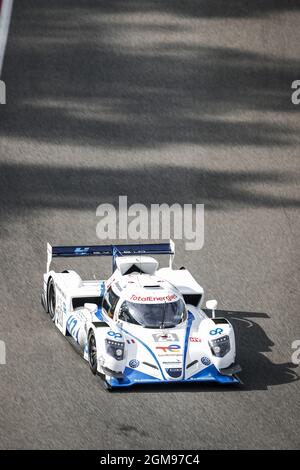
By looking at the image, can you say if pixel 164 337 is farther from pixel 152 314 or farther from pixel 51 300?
pixel 51 300

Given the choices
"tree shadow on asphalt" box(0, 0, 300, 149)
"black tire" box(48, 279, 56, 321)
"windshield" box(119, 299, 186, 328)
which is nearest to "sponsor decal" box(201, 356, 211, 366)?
"windshield" box(119, 299, 186, 328)

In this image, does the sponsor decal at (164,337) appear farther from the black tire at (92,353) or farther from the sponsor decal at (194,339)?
the black tire at (92,353)

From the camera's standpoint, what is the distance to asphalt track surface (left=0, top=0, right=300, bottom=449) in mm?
16719

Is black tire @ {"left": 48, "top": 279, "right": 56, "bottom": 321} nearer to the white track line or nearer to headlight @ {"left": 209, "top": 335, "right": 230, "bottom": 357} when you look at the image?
headlight @ {"left": 209, "top": 335, "right": 230, "bottom": 357}

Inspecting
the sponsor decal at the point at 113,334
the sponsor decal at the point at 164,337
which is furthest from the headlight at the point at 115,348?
the sponsor decal at the point at 164,337

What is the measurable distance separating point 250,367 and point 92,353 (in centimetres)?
232

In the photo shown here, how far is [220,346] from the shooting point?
58.1 ft

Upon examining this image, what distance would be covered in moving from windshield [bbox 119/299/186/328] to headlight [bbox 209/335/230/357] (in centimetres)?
77

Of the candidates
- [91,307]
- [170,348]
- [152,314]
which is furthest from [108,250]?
[170,348]

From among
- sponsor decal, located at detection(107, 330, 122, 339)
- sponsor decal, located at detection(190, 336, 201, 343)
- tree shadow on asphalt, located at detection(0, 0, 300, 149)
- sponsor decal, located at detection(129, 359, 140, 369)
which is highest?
tree shadow on asphalt, located at detection(0, 0, 300, 149)

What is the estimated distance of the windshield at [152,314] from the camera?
59.5 feet

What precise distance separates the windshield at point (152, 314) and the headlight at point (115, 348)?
0.73 metres

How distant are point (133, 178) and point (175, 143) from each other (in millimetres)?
1664
